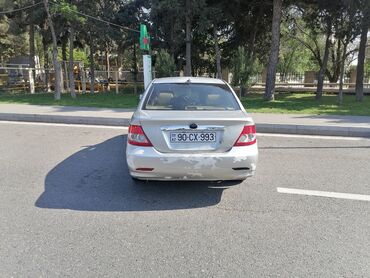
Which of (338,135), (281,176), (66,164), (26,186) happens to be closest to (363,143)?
(338,135)

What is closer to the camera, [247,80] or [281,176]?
[281,176]

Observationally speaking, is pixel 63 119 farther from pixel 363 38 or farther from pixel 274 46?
pixel 363 38

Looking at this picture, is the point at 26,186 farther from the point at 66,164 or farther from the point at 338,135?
the point at 338,135

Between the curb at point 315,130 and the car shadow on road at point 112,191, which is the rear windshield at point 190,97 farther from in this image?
the curb at point 315,130

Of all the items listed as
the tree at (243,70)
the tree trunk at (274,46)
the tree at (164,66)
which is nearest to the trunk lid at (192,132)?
the tree at (243,70)

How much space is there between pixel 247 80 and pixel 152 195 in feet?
42.6

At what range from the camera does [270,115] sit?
34.2 ft

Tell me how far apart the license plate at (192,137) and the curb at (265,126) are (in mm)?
5050

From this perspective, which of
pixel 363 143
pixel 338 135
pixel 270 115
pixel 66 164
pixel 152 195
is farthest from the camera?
pixel 270 115

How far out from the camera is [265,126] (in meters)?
8.69

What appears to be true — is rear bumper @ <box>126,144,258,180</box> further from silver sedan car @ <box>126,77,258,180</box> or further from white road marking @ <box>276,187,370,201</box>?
white road marking @ <box>276,187,370,201</box>

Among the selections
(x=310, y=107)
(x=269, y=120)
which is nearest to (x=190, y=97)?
(x=269, y=120)

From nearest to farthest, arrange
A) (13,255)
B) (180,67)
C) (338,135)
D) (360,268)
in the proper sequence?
(360,268)
(13,255)
(338,135)
(180,67)

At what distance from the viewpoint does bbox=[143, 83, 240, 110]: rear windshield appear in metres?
4.45
